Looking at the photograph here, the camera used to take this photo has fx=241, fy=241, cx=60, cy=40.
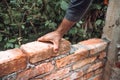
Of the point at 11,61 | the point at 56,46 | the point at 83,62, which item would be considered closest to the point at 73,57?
the point at 83,62

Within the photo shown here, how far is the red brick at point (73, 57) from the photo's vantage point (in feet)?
6.92

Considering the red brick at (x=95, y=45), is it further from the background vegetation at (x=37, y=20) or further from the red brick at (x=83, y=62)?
the background vegetation at (x=37, y=20)

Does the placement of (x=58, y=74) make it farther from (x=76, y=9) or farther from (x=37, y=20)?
(x=37, y=20)

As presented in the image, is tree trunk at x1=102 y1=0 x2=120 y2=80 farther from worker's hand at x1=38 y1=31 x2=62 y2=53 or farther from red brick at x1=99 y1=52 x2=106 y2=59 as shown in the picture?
worker's hand at x1=38 y1=31 x2=62 y2=53

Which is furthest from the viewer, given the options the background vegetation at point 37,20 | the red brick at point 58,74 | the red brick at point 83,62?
the background vegetation at point 37,20

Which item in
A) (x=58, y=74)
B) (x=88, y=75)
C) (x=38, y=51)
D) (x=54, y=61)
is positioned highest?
(x=38, y=51)

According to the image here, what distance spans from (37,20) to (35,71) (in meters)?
1.12

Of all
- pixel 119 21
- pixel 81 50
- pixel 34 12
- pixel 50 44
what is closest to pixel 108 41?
pixel 119 21

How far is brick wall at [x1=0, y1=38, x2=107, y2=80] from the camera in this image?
1.79m

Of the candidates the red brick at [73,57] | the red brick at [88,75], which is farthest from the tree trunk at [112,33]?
the red brick at [73,57]

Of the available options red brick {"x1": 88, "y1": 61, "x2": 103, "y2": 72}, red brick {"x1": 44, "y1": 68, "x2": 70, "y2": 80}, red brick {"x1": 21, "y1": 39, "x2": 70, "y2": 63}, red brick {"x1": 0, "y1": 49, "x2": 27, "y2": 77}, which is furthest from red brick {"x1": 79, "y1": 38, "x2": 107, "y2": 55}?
red brick {"x1": 0, "y1": 49, "x2": 27, "y2": 77}

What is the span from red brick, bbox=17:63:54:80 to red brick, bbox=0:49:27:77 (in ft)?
0.22

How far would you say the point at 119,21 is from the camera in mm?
2387

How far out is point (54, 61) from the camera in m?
2.05
